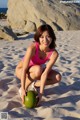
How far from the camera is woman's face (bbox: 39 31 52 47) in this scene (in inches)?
153

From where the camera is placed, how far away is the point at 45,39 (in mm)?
3914

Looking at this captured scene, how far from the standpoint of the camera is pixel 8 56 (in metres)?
7.29

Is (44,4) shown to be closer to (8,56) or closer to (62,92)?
(8,56)

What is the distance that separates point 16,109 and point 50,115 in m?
0.41

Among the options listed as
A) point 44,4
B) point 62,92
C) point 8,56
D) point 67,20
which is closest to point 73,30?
point 67,20

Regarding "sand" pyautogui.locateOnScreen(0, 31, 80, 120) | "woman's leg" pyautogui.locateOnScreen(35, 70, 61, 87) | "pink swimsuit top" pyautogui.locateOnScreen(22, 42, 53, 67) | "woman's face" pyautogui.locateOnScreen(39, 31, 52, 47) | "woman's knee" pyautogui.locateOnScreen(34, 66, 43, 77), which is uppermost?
"woman's face" pyautogui.locateOnScreen(39, 31, 52, 47)

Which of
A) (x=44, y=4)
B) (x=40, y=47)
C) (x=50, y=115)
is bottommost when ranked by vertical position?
(x=50, y=115)

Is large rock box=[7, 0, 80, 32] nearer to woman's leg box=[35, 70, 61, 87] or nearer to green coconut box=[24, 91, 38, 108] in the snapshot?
woman's leg box=[35, 70, 61, 87]

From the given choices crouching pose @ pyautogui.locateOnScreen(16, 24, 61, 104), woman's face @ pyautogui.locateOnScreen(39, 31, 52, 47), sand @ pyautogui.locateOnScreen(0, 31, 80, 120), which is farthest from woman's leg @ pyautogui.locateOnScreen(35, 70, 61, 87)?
woman's face @ pyautogui.locateOnScreen(39, 31, 52, 47)

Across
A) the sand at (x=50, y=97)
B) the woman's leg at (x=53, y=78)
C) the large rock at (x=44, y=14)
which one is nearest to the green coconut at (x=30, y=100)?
the sand at (x=50, y=97)

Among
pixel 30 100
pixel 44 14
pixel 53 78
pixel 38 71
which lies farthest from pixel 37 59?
pixel 44 14

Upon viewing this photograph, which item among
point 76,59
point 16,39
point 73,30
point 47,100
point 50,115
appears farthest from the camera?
point 73,30

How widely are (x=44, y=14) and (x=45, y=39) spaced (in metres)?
11.8

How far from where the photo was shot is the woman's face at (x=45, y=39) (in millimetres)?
3884
